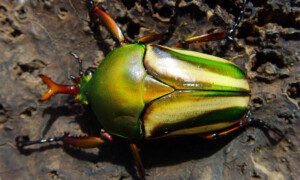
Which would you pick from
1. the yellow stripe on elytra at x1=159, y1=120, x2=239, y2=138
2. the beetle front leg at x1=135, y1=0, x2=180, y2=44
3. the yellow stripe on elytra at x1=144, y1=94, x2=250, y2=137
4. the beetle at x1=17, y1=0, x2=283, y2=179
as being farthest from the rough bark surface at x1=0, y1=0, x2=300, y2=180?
the yellow stripe on elytra at x1=144, y1=94, x2=250, y2=137

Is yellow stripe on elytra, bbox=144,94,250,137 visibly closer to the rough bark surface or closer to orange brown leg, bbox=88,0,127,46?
the rough bark surface

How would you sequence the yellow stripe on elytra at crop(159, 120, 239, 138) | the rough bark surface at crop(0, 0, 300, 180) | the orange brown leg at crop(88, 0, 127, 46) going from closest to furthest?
1. the yellow stripe on elytra at crop(159, 120, 239, 138)
2. the rough bark surface at crop(0, 0, 300, 180)
3. the orange brown leg at crop(88, 0, 127, 46)

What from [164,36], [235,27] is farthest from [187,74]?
[235,27]

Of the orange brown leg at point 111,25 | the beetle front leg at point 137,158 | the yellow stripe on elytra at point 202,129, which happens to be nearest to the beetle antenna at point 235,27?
the yellow stripe on elytra at point 202,129

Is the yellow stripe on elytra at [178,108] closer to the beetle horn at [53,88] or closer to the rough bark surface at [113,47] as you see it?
the rough bark surface at [113,47]

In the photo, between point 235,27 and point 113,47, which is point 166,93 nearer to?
point 113,47
